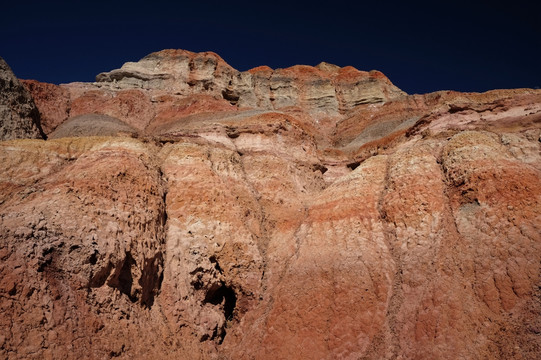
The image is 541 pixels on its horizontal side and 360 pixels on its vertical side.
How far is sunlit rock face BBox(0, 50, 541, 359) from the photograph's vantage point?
1001cm

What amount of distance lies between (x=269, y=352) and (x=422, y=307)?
5.72 metres

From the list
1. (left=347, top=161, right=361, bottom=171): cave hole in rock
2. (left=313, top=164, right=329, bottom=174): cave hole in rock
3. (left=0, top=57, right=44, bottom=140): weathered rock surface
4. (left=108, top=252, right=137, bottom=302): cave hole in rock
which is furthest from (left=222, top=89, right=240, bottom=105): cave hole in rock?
(left=108, top=252, right=137, bottom=302): cave hole in rock

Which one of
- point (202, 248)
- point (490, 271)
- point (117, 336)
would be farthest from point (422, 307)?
point (117, 336)

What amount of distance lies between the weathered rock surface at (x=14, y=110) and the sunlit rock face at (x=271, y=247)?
8366 millimetres

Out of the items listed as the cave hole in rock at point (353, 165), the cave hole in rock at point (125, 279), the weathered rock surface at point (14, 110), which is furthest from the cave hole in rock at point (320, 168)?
the weathered rock surface at point (14, 110)

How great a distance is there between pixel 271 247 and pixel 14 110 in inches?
773

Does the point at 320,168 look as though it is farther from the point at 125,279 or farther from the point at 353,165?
the point at 125,279

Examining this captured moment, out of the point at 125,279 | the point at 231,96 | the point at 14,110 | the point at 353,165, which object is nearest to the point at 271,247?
the point at 125,279

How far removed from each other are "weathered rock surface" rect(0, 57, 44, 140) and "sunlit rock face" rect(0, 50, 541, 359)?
837 centimetres

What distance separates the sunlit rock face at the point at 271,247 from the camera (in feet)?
32.8

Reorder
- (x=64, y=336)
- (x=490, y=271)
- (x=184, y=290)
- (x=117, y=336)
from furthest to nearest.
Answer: (x=184, y=290)
(x=490, y=271)
(x=117, y=336)
(x=64, y=336)

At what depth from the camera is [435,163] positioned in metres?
16.3

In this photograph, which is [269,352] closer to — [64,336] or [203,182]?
[64,336]

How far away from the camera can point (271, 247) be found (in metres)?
16.1
